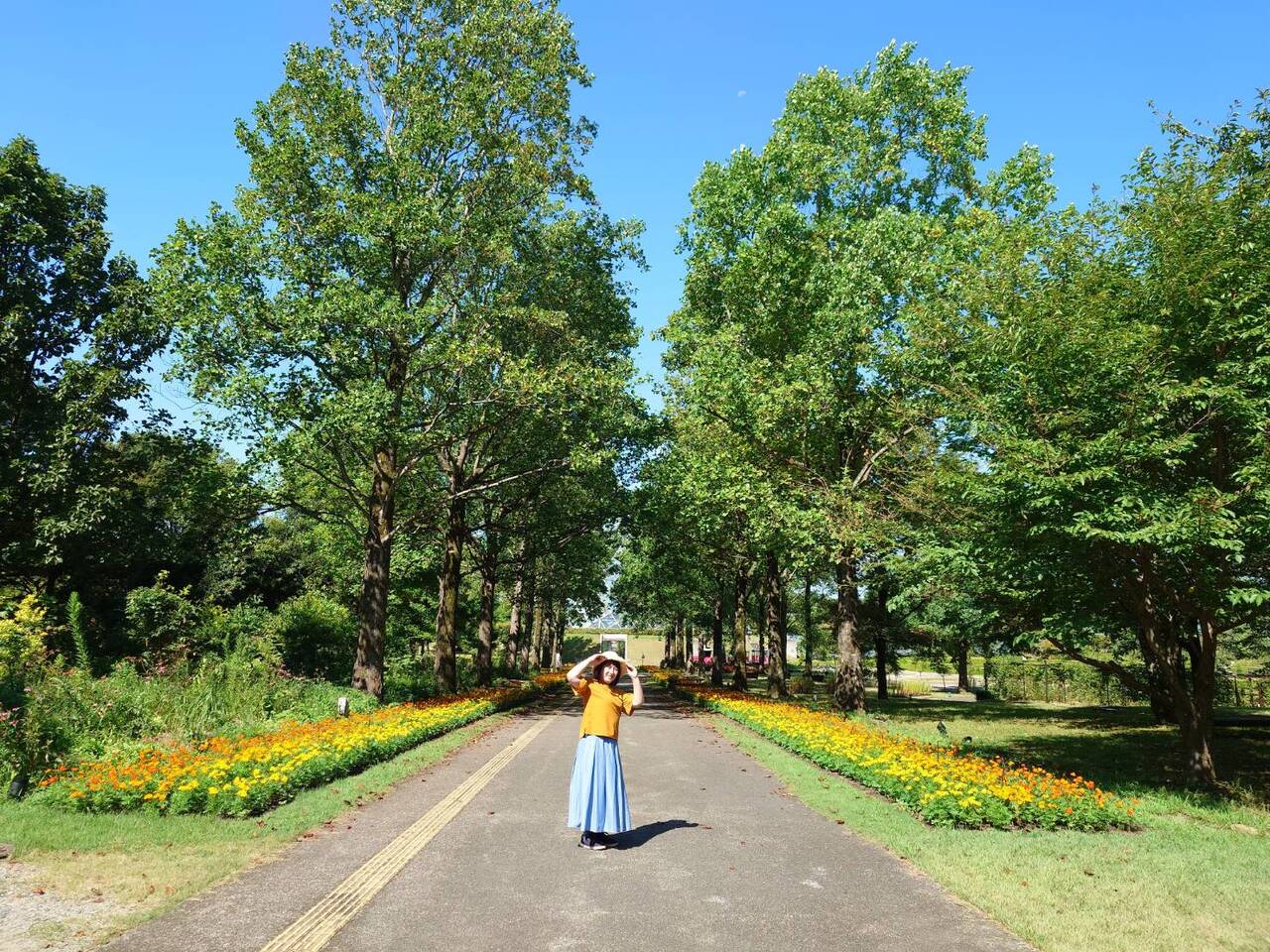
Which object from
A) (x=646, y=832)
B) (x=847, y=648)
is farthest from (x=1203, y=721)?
(x=847, y=648)

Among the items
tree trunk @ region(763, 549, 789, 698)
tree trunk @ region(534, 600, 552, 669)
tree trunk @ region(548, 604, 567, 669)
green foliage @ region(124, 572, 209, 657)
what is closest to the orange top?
green foliage @ region(124, 572, 209, 657)

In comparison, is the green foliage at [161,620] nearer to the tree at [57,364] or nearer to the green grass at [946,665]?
the tree at [57,364]

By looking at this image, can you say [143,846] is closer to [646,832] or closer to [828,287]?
[646,832]

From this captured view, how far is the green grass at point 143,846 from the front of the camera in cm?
620

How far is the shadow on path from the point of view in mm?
8141

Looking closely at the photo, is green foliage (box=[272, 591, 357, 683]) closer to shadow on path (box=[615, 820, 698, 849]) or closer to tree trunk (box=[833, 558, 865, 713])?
tree trunk (box=[833, 558, 865, 713])

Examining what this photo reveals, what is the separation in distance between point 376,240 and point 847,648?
17.0 meters

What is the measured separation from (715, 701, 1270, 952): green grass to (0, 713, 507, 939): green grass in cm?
614

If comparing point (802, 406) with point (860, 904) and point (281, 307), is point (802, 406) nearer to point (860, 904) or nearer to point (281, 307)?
point (281, 307)

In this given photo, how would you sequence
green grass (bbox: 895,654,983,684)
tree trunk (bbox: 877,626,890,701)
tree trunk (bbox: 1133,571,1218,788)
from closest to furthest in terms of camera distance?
tree trunk (bbox: 1133,571,1218,788)
tree trunk (bbox: 877,626,890,701)
green grass (bbox: 895,654,983,684)

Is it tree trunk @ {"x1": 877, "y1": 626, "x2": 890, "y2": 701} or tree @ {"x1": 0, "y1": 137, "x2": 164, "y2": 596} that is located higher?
tree @ {"x1": 0, "y1": 137, "x2": 164, "y2": 596}

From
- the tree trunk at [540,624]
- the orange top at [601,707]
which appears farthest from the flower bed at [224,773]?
the tree trunk at [540,624]

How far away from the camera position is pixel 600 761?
8.02m

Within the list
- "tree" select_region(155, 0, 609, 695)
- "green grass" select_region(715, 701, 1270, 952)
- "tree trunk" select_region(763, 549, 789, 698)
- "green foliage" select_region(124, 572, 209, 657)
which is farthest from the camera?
"tree trunk" select_region(763, 549, 789, 698)
